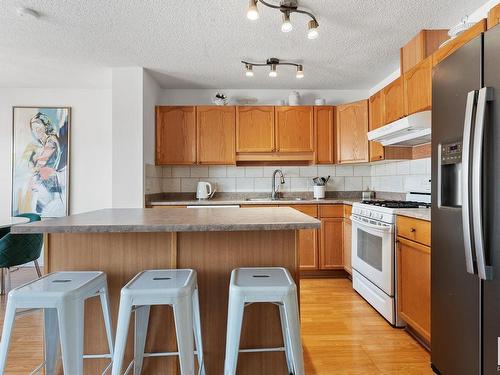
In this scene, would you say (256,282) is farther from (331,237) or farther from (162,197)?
(162,197)

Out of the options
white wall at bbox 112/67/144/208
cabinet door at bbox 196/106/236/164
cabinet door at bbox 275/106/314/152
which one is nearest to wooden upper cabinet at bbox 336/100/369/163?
cabinet door at bbox 275/106/314/152

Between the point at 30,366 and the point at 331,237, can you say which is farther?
the point at 331,237

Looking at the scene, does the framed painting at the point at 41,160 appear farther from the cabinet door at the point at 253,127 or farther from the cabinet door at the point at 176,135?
the cabinet door at the point at 253,127

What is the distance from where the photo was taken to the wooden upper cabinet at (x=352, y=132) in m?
3.66

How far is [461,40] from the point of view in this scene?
204 cm

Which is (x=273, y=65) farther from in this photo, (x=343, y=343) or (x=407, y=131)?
(x=343, y=343)

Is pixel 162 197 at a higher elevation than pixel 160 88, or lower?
lower

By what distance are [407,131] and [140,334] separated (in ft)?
8.22

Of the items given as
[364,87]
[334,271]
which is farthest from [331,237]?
[364,87]

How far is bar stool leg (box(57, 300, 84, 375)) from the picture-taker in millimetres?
1239

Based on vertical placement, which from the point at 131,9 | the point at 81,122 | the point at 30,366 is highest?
the point at 131,9

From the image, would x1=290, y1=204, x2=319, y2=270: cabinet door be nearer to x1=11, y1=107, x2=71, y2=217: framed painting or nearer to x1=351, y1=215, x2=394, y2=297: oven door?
x1=351, y1=215, x2=394, y2=297: oven door

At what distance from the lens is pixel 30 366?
1.92 metres

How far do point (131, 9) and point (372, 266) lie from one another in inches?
113
